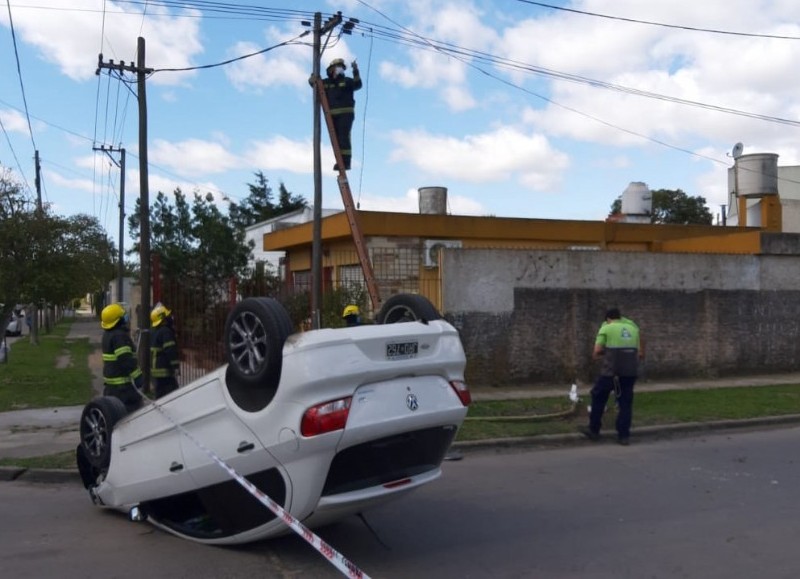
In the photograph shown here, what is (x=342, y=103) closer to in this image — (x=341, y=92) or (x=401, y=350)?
(x=341, y=92)

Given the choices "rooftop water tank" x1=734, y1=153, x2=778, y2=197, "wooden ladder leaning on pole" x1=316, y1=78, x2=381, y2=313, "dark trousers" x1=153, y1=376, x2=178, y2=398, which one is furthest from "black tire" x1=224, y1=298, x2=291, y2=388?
"rooftop water tank" x1=734, y1=153, x2=778, y2=197

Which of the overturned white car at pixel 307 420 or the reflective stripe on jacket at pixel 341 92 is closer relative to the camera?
the overturned white car at pixel 307 420

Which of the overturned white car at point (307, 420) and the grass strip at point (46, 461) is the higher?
the overturned white car at point (307, 420)

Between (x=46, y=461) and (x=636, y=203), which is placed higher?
(x=636, y=203)

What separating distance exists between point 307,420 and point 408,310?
139 cm

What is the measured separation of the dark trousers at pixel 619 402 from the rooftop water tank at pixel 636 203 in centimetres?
1527

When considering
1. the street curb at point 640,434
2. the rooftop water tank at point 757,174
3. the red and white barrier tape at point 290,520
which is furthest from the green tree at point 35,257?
the rooftop water tank at point 757,174

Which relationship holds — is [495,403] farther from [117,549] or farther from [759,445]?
[117,549]

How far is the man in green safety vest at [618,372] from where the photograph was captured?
1122 cm

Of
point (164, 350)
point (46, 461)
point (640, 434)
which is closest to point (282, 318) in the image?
point (46, 461)

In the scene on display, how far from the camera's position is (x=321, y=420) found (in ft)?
16.9

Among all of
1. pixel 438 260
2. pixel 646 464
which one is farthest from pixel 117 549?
pixel 438 260

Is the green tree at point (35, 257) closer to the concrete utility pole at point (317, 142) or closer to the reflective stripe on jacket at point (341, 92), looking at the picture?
the concrete utility pole at point (317, 142)

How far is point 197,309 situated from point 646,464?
923 cm
